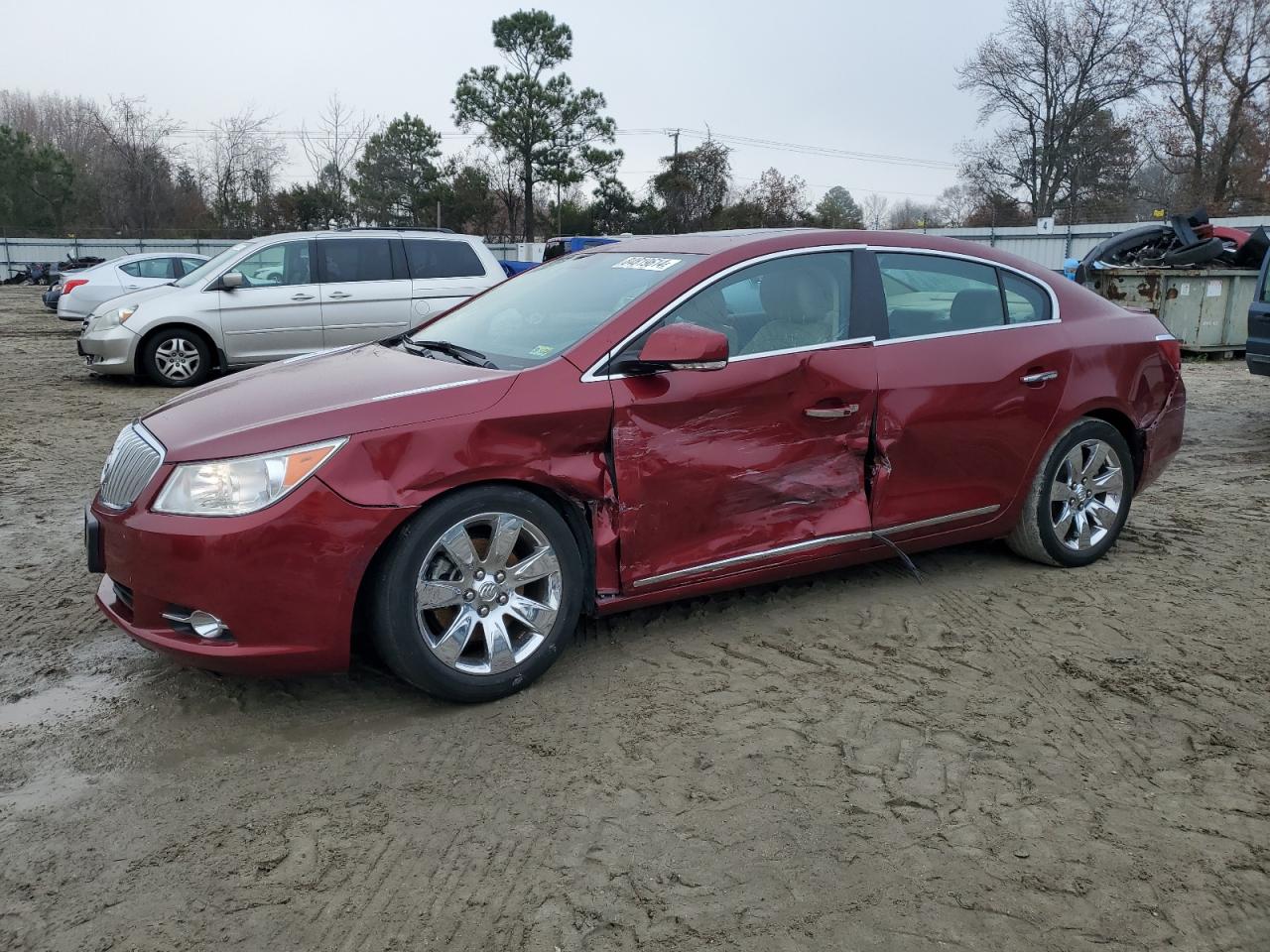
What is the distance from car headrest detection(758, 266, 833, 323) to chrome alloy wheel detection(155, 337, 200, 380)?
8.96 metres

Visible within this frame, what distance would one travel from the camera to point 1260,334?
9.35 m

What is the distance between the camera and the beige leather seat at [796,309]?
13.6 feet

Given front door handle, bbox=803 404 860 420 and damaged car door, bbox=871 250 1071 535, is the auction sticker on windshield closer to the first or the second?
front door handle, bbox=803 404 860 420

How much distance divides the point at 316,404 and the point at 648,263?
156 cm

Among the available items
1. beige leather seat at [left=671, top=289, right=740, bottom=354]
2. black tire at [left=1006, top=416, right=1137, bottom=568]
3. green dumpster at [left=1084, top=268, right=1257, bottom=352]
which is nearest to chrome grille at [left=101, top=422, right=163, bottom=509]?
beige leather seat at [left=671, top=289, right=740, bottom=354]

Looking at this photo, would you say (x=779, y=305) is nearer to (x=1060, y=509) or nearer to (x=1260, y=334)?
(x=1060, y=509)

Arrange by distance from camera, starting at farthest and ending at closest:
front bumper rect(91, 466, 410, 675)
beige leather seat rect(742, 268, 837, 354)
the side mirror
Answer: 1. beige leather seat rect(742, 268, 837, 354)
2. the side mirror
3. front bumper rect(91, 466, 410, 675)

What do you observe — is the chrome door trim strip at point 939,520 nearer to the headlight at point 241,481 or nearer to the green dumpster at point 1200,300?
the headlight at point 241,481

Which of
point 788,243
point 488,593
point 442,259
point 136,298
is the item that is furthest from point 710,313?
point 136,298

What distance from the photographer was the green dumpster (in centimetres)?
1481

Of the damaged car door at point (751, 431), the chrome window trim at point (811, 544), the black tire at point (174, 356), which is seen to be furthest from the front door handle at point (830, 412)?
the black tire at point (174, 356)

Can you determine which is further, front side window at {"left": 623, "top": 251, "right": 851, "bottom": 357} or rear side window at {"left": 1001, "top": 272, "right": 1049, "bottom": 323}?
rear side window at {"left": 1001, "top": 272, "right": 1049, "bottom": 323}

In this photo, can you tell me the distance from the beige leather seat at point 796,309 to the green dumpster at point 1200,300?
485 inches

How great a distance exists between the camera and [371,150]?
44.3 m
